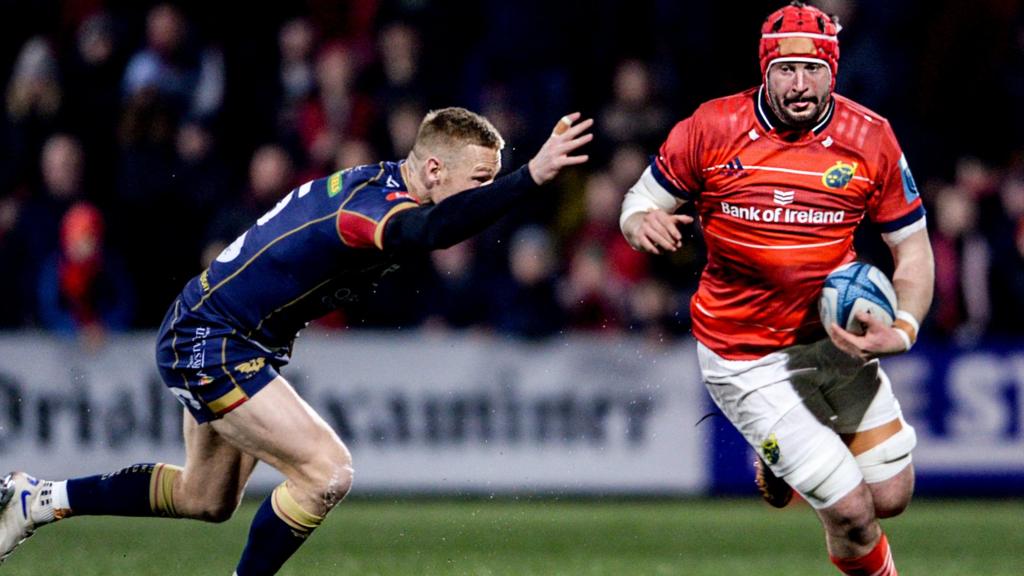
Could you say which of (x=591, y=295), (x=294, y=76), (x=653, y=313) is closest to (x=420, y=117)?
(x=294, y=76)

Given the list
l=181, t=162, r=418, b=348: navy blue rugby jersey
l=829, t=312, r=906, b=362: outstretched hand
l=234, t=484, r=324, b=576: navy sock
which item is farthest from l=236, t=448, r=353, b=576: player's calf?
l=829, t=312, r=906, b=362: outstretched hand

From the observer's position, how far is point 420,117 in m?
13.9

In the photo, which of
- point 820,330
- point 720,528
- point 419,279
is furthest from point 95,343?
point 820,330

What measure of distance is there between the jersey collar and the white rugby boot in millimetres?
3608

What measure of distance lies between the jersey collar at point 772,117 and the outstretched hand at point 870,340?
0.87m

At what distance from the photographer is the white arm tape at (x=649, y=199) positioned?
733cm

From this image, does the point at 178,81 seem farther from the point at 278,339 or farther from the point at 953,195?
the point at 278,339

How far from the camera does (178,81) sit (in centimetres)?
1425

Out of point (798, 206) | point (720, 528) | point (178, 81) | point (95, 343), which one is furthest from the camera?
point (178, 81)

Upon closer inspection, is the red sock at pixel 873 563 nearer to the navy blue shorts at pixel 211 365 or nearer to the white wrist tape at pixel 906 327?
the white wrist tape at pixel 906 327

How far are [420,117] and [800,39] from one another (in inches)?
283

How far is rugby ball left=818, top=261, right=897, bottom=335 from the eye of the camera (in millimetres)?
6930

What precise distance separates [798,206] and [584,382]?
6.35m

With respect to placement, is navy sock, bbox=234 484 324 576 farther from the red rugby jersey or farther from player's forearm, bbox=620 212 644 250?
the red rugby jersey
